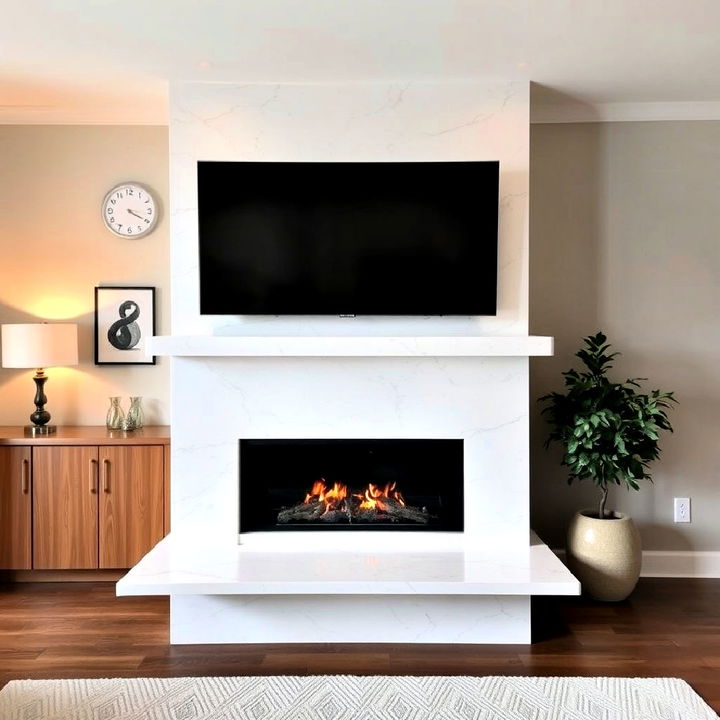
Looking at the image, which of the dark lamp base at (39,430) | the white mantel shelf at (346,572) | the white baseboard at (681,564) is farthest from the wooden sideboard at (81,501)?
the white baseboard at (681,564)

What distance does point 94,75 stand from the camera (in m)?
3.29

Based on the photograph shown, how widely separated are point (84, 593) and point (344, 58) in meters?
2.79

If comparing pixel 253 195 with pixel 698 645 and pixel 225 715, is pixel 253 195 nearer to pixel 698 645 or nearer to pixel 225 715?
pixel 225 715

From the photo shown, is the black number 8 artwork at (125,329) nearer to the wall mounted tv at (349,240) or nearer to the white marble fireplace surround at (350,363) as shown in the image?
the white marble fireplace surround at (350,363)

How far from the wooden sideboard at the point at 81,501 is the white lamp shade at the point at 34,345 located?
0.39m

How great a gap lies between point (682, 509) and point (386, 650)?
1869 mm

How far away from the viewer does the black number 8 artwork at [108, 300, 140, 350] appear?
4.03 m

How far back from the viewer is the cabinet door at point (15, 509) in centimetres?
367

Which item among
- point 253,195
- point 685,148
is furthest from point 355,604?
point 685,148

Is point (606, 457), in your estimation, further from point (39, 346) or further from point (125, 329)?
point (39, 346)

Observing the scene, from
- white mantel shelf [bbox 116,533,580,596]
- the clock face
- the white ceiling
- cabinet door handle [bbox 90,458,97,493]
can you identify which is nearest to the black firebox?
white mantel shelf [bbox 116,533,580,596]

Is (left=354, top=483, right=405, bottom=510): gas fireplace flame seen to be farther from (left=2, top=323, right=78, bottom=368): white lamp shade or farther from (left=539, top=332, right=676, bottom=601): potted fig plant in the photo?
(left=2, top=323, right=78, bottom=368): white lamp shade

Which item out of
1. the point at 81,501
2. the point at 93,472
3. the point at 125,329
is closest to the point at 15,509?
the point at 81,501

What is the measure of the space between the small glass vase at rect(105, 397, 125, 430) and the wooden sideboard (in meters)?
0.20
